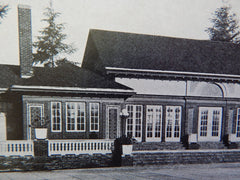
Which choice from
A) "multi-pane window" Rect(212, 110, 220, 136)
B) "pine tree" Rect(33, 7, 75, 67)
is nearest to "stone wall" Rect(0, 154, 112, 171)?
"multi-pane window" Rect(212, 110, 220, 136)

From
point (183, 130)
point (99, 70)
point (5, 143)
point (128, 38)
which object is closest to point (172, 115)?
point (183, 130)

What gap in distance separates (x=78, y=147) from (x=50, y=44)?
20.7 m

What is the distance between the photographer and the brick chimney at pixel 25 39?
15228 mm

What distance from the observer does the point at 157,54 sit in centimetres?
1855

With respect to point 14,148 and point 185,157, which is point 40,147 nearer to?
point 14,148

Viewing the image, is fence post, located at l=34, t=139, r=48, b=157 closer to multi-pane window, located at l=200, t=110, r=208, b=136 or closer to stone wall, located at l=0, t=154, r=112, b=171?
stone wall, located at l=0, t=154, r=112, b=171

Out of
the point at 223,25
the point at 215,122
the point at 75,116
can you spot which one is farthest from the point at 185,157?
the point at 223,25

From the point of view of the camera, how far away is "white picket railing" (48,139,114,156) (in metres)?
12.5

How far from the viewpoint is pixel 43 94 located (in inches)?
544

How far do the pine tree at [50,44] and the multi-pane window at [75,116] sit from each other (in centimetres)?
1717

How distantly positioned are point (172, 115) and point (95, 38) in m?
9.69

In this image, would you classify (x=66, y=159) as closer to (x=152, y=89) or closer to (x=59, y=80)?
(x=59, y=80)

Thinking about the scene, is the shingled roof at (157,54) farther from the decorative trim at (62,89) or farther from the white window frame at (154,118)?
the white window frame at (154,118)

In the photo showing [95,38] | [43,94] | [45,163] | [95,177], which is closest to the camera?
[95,177]
